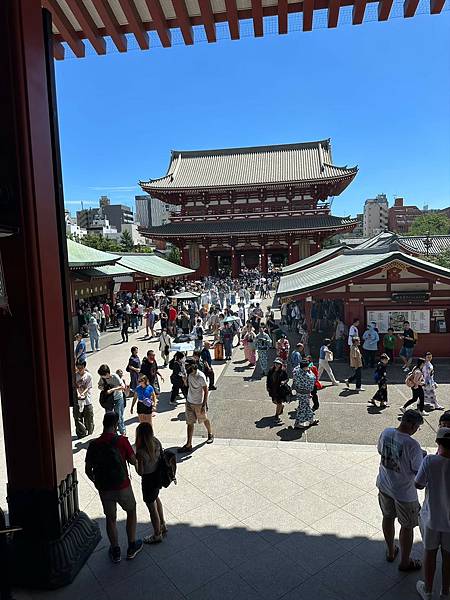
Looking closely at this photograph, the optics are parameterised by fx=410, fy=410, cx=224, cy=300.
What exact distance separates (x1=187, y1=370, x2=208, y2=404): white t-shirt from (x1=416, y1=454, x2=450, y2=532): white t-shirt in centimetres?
404

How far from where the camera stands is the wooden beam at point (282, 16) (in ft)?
13.1

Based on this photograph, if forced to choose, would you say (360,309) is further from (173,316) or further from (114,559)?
(114,559)

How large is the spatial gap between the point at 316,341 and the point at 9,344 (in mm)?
13397

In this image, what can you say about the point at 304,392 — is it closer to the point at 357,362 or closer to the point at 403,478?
the point at 357,362

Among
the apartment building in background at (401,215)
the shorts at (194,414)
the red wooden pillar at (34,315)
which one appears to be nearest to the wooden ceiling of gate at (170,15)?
the red wooden pillar at (34,315)

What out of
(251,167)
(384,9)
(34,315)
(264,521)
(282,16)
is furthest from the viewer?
(251,167)

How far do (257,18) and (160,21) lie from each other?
98 cm

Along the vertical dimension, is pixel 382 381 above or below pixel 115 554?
above

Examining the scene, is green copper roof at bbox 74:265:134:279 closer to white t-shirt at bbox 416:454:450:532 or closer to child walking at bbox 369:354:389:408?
child walking at bbox 369:354:389:408

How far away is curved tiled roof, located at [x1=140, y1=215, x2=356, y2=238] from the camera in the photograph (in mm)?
38500

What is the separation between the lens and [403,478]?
3857 millimetres

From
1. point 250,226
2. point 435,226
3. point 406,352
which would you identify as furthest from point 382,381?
point 435,226

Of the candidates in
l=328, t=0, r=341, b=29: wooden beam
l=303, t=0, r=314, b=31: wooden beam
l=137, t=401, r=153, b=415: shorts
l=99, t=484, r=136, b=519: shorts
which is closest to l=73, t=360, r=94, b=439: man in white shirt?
l=137, t=401, r=153, b=415: shorts

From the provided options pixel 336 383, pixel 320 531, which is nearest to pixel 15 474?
pixel 320 531
